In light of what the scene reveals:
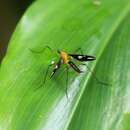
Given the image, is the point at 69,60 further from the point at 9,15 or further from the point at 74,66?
the point at 9,15

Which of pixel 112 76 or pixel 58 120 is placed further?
pixel 112 76

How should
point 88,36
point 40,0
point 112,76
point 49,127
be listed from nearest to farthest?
point 49,127 < point 112,76 < point 88,36 < point 40,0

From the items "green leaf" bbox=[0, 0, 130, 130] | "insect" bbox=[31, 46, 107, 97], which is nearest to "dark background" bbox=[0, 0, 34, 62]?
"green leaf" bbox=[0, 0, 130, 130]

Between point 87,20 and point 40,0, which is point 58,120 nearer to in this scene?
point 87,20

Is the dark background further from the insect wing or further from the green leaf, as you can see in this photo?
the insect wing

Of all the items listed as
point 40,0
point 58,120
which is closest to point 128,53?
point 58,120

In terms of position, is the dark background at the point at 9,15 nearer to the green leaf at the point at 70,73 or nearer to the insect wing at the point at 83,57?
the green leaf at the point at 70,73
